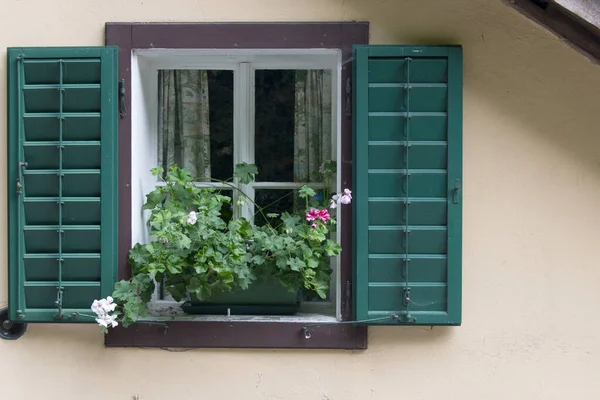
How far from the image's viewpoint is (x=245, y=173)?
313 centimetres

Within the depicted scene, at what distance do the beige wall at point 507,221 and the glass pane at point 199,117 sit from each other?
367 mm

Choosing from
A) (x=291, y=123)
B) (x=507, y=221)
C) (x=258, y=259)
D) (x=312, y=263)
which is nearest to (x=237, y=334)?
(x=258, y=259)

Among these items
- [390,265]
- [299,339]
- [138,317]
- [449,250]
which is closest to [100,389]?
[138,317]

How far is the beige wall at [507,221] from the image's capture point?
3.11 meters

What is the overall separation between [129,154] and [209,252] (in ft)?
2.00

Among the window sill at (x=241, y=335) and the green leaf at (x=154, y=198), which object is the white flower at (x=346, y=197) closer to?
the window sill at (x=241, y=335)

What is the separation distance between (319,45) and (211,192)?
81 cm

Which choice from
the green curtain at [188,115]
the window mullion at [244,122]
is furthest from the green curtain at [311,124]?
the green curtain at [188,115]

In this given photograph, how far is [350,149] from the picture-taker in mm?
3100

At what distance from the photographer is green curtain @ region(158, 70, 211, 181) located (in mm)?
3385

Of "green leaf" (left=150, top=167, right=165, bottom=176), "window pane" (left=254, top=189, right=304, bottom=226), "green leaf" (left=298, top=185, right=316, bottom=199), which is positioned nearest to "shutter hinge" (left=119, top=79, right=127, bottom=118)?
"green leaf" (left=150, top=167, right=165, bottom=176)

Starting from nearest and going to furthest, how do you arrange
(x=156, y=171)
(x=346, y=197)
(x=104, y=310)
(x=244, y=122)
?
(x=104, y=310), (x=346, y=197), (x=156, y=171), (x=244, y=122)

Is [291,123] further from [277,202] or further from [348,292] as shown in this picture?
[348,292]

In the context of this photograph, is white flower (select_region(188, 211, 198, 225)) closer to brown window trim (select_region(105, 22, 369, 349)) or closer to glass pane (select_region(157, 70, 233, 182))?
brown window trim (select_region(105, 22, 369, 349))
